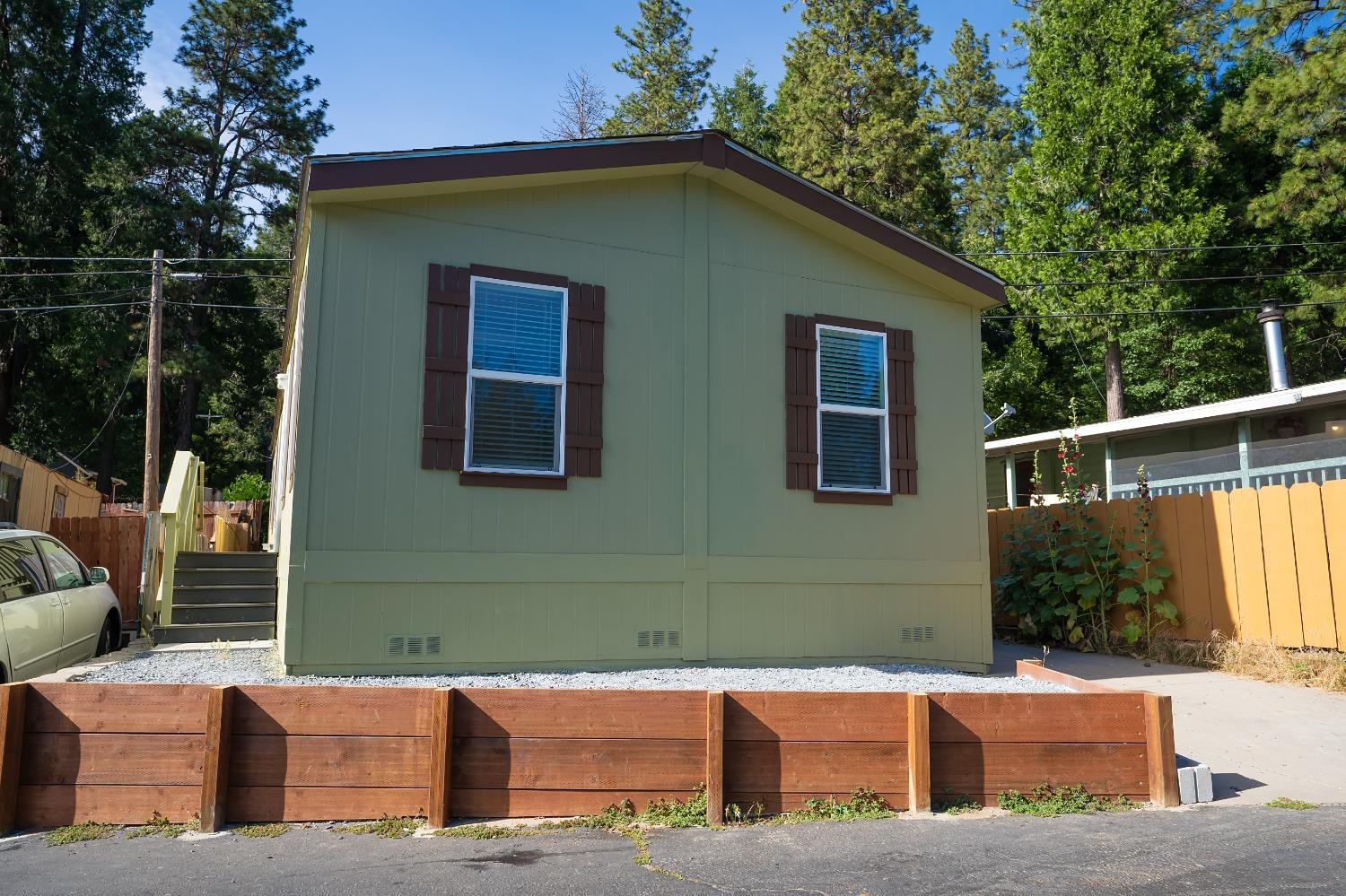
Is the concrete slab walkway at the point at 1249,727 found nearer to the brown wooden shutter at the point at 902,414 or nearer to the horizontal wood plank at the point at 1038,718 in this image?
the horizontal wood plank at the point at 1038,718

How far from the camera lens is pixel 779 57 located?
2795 cm

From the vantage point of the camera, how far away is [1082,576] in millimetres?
9609

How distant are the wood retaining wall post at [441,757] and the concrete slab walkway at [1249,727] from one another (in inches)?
155

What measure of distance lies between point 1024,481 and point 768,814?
15942mm

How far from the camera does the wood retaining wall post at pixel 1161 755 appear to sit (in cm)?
465

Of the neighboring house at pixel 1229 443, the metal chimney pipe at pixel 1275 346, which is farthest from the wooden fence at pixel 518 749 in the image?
the metal chimney pipe at pixel 1275 346

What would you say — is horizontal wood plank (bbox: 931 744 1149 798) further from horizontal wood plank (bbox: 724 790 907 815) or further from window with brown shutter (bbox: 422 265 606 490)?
window with brown shutter (bbox: 422 265 606 490)

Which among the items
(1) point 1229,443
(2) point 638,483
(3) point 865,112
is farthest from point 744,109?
(2) point 638,483

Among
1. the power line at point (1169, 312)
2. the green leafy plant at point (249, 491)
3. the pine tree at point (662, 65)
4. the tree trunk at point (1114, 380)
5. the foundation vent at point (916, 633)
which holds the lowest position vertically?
the foundation vent at point (916, 633)

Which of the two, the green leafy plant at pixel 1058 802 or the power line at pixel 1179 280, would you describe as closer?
the green leafy plant at pixel 1058 802

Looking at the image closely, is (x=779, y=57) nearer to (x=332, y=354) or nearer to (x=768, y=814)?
(x=332, y=354)

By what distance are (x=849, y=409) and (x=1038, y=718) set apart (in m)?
3.69

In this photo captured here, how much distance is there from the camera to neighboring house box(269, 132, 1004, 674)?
6.26 metres

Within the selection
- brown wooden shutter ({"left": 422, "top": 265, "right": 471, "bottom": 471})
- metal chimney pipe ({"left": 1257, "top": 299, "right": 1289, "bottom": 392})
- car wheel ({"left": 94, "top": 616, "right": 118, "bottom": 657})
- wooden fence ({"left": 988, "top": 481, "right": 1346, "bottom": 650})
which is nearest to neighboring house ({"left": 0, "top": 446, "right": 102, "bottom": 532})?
car wheel ({"left": 94, "top": 616, "right": 118, "bottom": 657})
